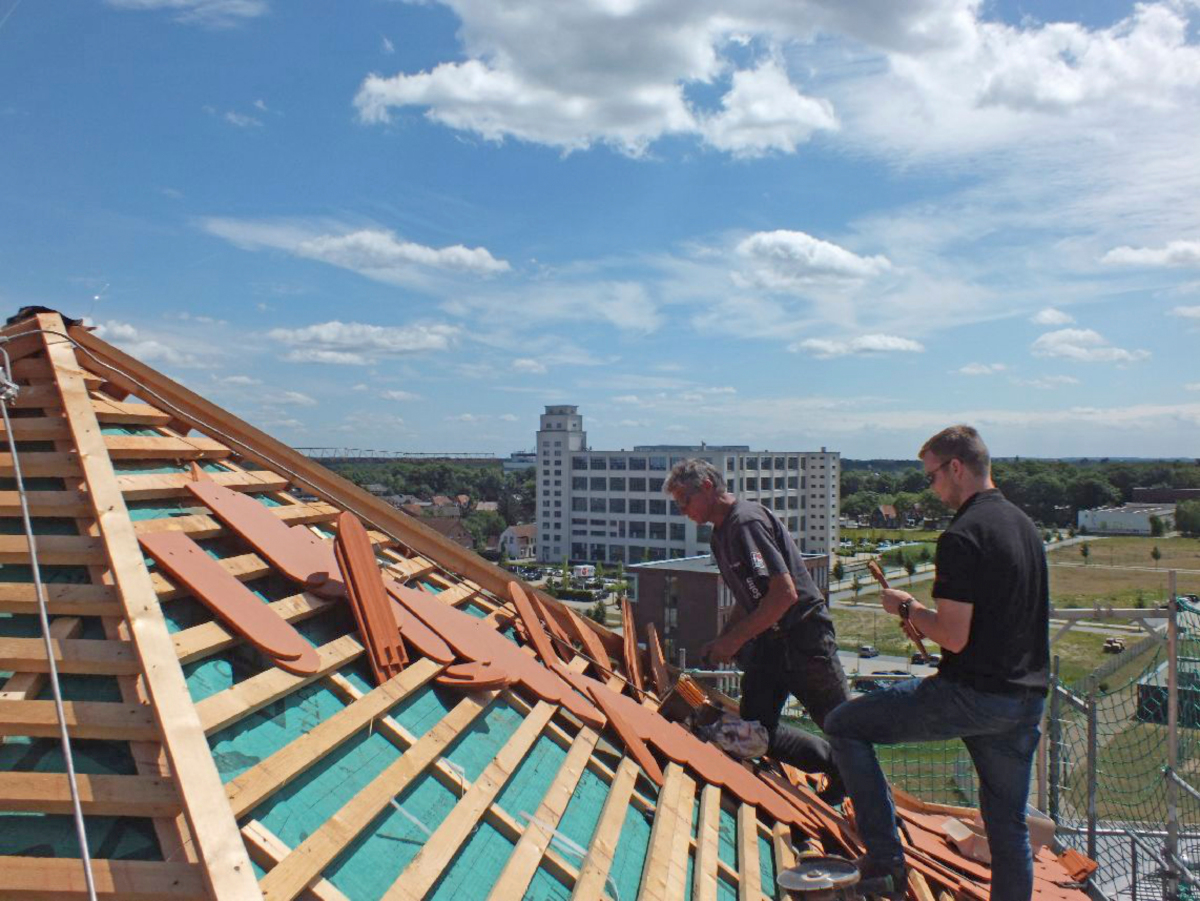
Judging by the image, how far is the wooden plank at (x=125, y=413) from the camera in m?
4.54

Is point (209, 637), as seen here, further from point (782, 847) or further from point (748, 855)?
point (782, 847)

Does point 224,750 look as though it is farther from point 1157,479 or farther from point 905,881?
point 1157,479

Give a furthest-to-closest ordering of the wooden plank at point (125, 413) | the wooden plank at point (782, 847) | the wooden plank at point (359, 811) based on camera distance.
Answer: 1. the wooden plank at point (125, 413)
2. the wooden plank at point (782, 847)
3. the wooden plank at point (359, 811)

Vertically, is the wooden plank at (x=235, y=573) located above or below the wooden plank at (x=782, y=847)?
above

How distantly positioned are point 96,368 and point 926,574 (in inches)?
2835

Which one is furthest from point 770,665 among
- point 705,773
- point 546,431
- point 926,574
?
point 546,431

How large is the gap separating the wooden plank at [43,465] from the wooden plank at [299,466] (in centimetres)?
116

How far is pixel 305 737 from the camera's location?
3.09m

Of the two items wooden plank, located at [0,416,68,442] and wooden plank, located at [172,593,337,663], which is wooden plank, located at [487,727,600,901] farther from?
wooden plank, located at [0,416,68,442]

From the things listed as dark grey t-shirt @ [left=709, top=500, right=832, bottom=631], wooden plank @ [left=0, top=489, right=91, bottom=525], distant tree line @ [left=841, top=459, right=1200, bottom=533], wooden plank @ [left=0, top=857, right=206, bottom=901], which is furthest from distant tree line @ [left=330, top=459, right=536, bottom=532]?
wooden plank @ [left=0, top=857, right=206, bottom=901]

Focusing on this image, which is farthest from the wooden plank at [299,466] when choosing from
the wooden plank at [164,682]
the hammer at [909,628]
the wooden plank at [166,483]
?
the hammer at [909,628]

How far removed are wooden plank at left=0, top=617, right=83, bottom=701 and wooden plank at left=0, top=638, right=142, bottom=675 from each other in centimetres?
3

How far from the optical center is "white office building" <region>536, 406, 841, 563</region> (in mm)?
69875

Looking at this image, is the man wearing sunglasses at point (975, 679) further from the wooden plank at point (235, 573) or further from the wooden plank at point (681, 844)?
the wooden plank at point (235, 573)
